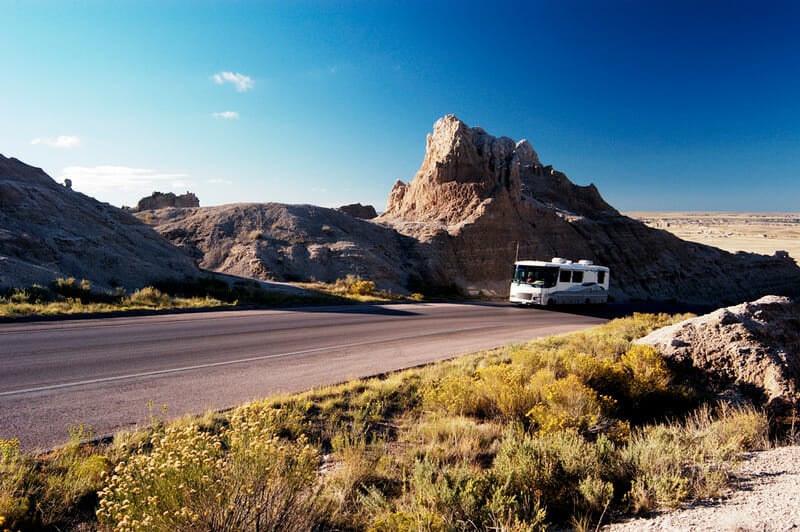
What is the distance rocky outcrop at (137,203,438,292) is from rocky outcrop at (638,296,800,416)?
26653 millimetres

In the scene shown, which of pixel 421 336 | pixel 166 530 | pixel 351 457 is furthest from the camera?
pixel 421 336

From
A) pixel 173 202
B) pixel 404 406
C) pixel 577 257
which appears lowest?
Result: pixel 404 406

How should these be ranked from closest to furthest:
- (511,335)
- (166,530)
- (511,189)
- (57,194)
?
(166,530), (511,335), (57,194), (511,189)

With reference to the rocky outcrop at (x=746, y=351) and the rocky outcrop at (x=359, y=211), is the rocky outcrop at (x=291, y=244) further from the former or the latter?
the rocky outcrop at (x=746, y=351)

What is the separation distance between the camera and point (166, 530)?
9.28ft

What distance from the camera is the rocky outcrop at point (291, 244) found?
1377 inches

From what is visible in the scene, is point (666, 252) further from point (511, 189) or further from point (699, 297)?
point (511, 189)

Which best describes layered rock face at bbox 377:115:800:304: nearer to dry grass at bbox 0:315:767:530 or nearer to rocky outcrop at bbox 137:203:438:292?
rocky outcrop at bbox 137:203:438:292

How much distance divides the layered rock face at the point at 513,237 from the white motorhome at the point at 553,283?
13486 mm

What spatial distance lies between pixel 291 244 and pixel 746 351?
33143mm

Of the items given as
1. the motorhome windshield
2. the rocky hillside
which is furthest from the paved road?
the rocky hillside

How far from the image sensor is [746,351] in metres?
8.41

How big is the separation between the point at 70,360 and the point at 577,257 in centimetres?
4659

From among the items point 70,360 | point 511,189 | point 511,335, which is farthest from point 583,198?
point 70,360
